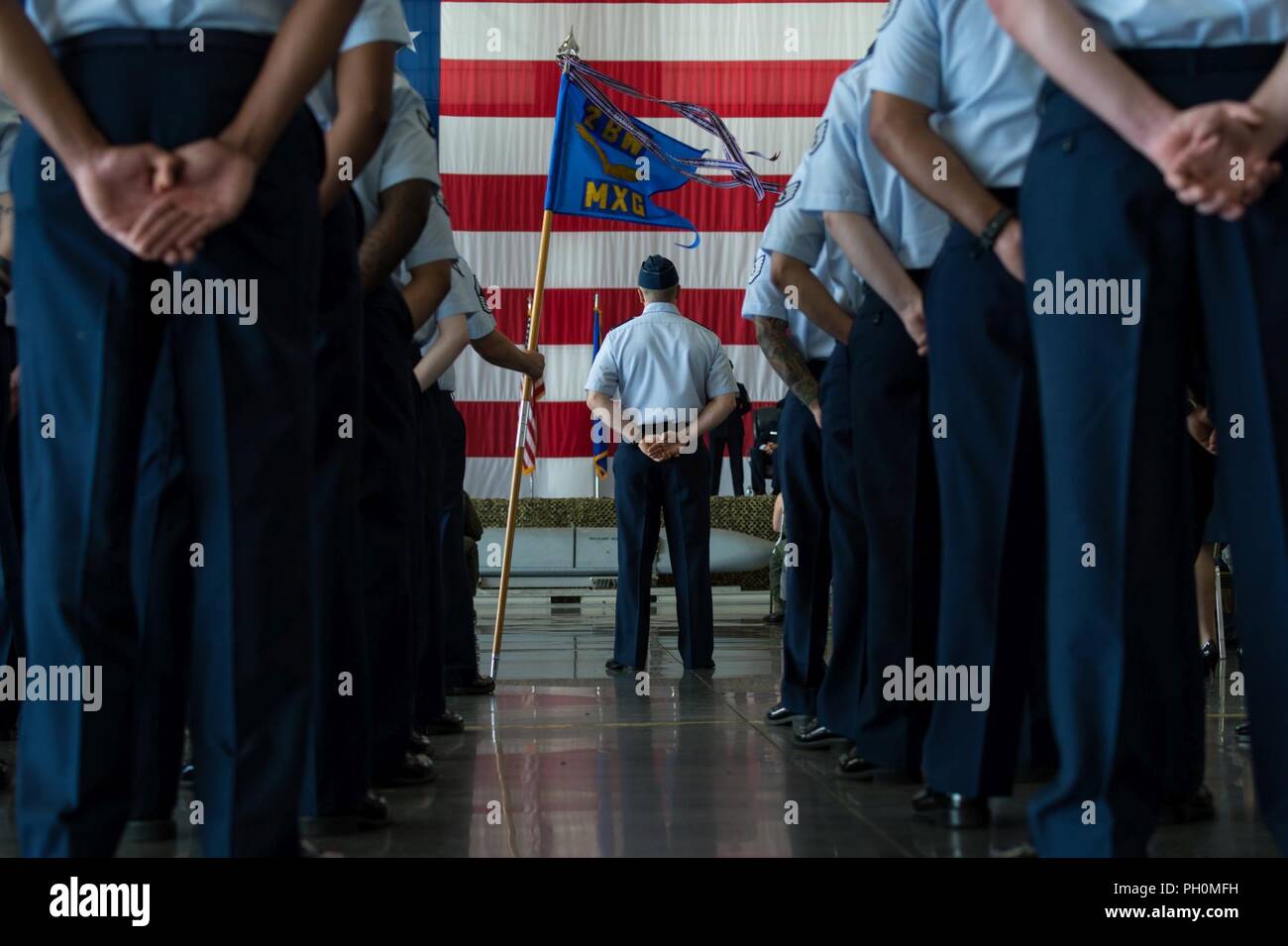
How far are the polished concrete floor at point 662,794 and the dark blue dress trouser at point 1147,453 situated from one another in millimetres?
541

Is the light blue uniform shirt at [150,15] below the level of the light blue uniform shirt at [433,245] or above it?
below

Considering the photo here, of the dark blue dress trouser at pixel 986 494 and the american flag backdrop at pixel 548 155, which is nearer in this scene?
the dark blue dress trouser at pixel 986 494

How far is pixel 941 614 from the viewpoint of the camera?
84.7 inches

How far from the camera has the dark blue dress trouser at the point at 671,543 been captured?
509 centimetres

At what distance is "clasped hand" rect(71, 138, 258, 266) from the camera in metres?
1.34

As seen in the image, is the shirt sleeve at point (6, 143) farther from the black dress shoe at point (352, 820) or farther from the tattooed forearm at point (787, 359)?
the tattooed forearm at point (787, 359)

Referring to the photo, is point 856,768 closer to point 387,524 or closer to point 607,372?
point 387,524

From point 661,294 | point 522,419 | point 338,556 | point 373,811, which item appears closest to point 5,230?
point 338,556

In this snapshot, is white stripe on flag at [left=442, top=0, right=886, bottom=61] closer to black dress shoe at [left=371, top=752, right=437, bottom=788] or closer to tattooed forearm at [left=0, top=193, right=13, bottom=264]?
tattooed forearm at [left=0, top=193, right=13, bottom=264]

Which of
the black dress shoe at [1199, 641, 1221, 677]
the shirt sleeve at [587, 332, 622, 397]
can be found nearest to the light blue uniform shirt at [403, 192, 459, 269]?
the shirt sleeve at [587, 332, 622, 397]

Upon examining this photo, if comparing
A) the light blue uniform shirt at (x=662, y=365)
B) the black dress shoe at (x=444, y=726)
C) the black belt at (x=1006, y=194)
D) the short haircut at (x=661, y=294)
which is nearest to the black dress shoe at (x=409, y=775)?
the black dress shoe at (x=444, y=726)

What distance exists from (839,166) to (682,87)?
9.24 metres

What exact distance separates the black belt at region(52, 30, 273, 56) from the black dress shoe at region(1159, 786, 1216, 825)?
1.74 metres
